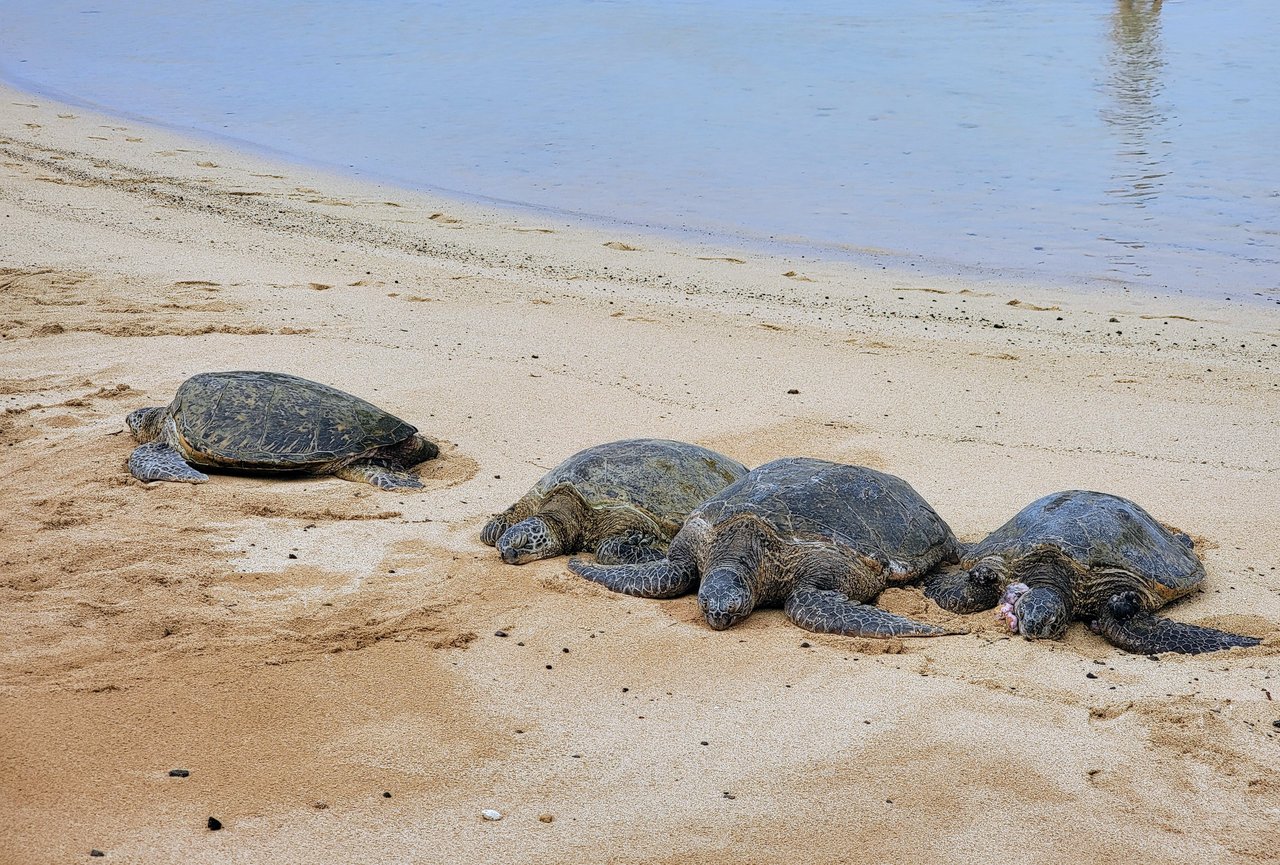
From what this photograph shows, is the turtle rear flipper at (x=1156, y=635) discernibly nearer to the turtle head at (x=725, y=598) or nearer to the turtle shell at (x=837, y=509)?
the turtle shell at (x=837, y=509)

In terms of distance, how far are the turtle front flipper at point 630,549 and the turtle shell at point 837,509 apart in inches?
13.4

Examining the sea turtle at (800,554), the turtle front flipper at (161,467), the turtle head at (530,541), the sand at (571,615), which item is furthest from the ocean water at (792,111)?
the turtle front flipper at (161,467)

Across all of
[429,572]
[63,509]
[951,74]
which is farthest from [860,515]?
[951,74]

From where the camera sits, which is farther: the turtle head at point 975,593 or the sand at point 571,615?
the turtle head at point 975,593

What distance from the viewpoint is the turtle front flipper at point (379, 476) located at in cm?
642

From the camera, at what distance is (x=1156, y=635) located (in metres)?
4.63

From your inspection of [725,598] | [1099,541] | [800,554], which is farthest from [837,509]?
[1099,541]

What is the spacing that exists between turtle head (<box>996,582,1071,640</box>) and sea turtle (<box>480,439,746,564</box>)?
167cm

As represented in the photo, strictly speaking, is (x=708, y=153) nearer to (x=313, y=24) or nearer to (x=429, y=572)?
(x=429, y=572)

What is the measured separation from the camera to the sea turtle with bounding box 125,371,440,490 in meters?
6.41

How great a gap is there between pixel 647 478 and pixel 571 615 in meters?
1.15

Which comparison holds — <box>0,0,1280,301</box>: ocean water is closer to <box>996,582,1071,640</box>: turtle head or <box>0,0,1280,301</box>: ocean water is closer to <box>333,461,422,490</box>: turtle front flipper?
<box>333,461,422,490</box>: turtle front flipper

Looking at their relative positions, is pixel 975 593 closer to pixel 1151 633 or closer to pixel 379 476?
pixel 1151 633

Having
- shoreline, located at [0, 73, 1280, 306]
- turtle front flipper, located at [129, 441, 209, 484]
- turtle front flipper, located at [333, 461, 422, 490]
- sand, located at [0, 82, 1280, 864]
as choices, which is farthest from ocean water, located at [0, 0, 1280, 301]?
turtle front flipper, located at [129, 441, 209, 484]
